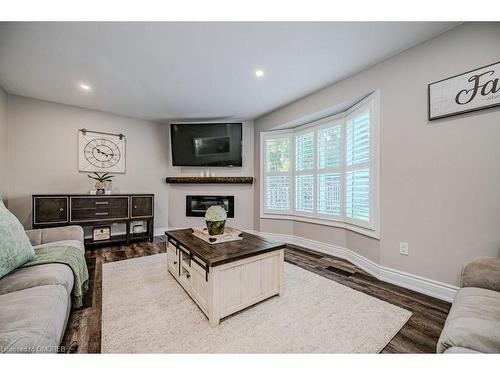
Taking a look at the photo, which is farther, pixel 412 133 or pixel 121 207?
pixel 121 207

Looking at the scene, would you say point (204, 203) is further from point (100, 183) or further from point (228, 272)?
point (228, 272)

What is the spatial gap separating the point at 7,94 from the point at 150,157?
216cm

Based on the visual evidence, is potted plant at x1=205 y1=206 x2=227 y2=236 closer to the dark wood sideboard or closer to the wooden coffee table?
the wooden coffee table

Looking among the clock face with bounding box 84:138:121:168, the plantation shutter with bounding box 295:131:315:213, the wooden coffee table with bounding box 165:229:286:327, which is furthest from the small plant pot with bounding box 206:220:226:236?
the clock face with bounding box 84:138:121:168

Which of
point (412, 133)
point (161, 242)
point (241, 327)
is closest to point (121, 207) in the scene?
point (161, 242)

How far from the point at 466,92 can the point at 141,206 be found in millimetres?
4467

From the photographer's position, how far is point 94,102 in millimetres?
3430

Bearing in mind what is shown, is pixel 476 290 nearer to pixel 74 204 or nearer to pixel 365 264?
pixel 365 264

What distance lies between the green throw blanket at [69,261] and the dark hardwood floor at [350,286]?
0.17 m

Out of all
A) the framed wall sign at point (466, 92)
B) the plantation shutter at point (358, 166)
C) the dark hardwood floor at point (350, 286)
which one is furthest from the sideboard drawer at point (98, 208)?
the framed wall sign at point (466, 92)

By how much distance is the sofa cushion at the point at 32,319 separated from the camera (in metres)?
0.80

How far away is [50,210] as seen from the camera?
304 cm

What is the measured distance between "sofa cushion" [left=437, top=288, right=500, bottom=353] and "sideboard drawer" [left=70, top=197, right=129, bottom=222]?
407 centimetres

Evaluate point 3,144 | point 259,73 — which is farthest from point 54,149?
point 259,73
